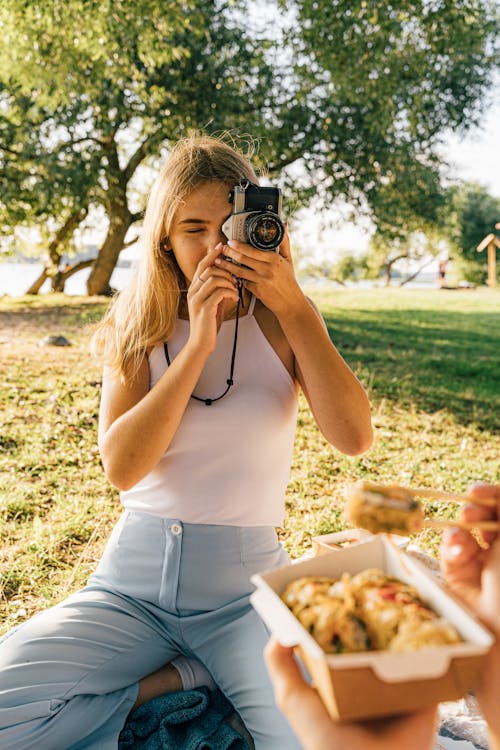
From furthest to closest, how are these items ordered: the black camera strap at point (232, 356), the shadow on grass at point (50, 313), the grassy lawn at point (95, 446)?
the shadow on grass at point (50, 313) → the grassy lawn at point (95, 446) → the black camera strap at point (232, 356)

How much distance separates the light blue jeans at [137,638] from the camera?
61.6 inches

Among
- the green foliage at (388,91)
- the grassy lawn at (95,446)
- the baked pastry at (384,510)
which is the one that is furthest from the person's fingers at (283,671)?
the green foliage at (388,91)

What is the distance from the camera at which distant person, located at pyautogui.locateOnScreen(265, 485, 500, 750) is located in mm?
927

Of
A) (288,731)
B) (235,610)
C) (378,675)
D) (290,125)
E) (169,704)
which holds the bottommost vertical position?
(169,704)

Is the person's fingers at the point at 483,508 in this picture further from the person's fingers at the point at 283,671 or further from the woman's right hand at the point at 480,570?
the person's fingers at the point at 283,671

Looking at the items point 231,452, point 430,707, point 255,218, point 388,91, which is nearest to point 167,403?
point 231,452

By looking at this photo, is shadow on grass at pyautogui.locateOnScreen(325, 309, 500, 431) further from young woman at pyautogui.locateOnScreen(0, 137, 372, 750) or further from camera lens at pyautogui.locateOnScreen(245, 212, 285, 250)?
camera lens at pyautogui.locateOnScreen(245, 212, 285, 250)

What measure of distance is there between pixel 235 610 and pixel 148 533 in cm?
31

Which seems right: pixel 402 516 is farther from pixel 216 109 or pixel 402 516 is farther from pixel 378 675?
pixel 216 109

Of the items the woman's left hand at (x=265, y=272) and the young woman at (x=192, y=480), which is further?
the woman's left hand at (x=265, y=272)

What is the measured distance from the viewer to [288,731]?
58.7 inches

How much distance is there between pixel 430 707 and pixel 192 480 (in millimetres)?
989

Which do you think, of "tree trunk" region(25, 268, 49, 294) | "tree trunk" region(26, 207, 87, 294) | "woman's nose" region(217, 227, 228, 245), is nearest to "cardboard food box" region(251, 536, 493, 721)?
"woman's nose" region(217, 227, 228, 245)

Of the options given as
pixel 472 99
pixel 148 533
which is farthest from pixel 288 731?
pixel 472 99
